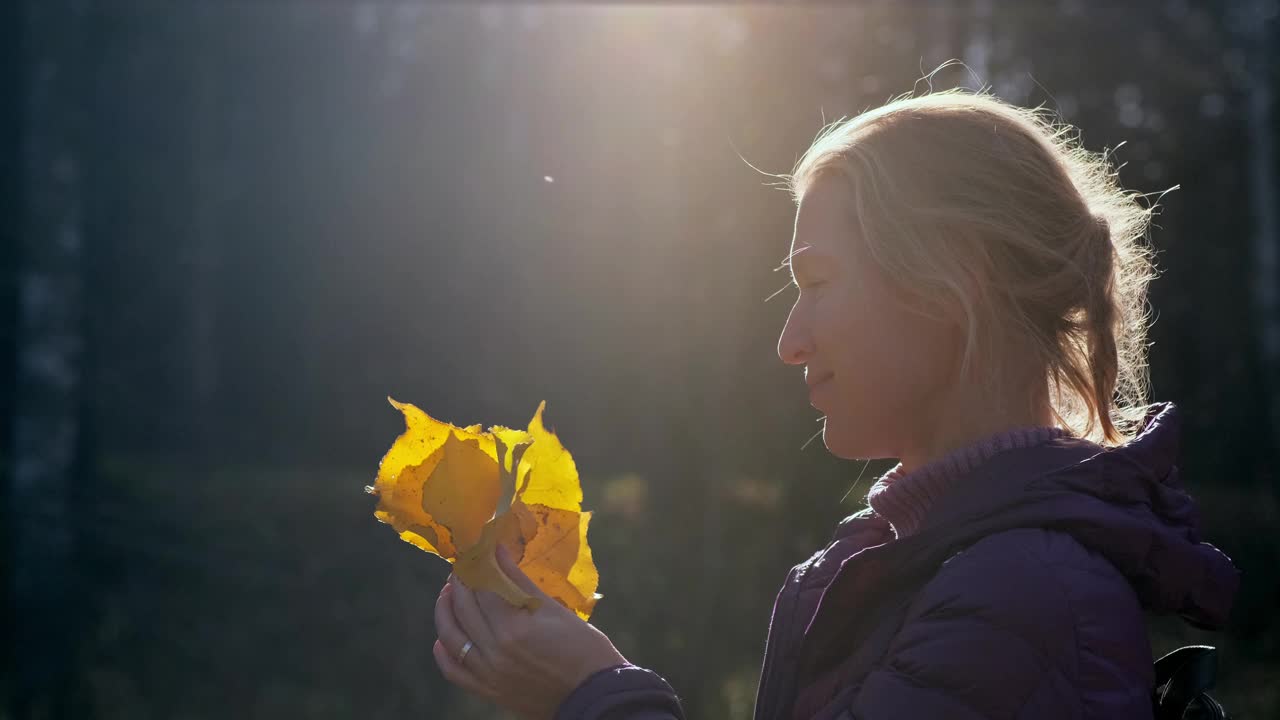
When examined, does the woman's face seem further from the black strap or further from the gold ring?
the gold ring

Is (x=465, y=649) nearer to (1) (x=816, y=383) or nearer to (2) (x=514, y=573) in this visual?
(2) (x=514, y=573)

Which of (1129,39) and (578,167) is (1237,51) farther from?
(578,167)

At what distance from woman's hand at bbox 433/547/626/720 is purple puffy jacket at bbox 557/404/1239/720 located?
4 centimetres

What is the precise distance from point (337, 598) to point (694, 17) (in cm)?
407

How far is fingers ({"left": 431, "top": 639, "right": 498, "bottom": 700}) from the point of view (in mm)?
1409

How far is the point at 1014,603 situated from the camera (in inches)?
43.5

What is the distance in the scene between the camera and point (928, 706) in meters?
1.11

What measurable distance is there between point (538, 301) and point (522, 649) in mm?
7176

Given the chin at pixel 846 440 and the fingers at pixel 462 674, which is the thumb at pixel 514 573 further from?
the chin at pixel 846 440

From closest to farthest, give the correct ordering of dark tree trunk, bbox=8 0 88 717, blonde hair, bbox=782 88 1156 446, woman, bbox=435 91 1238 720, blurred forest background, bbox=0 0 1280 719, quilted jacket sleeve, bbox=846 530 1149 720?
quilted jacket sleeve, bbox=846 530 1149 720, woman, bbox=435 91 1238 720, blonde hair, bbox=782 88 1156 446, blurred forest background, bbox=0 0 1280 719, dark tree trunk, bbox=8 0 88 717

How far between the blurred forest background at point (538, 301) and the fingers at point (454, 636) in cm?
196

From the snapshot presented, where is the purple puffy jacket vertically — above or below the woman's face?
below

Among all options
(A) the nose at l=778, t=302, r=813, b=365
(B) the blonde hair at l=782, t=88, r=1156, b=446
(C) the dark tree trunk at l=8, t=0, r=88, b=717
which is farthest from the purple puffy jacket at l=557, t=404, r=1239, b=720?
(C) the dark tree trunk at l=8, t=0, r=88, b=717

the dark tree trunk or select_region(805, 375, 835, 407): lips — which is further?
the dark tree trunk
